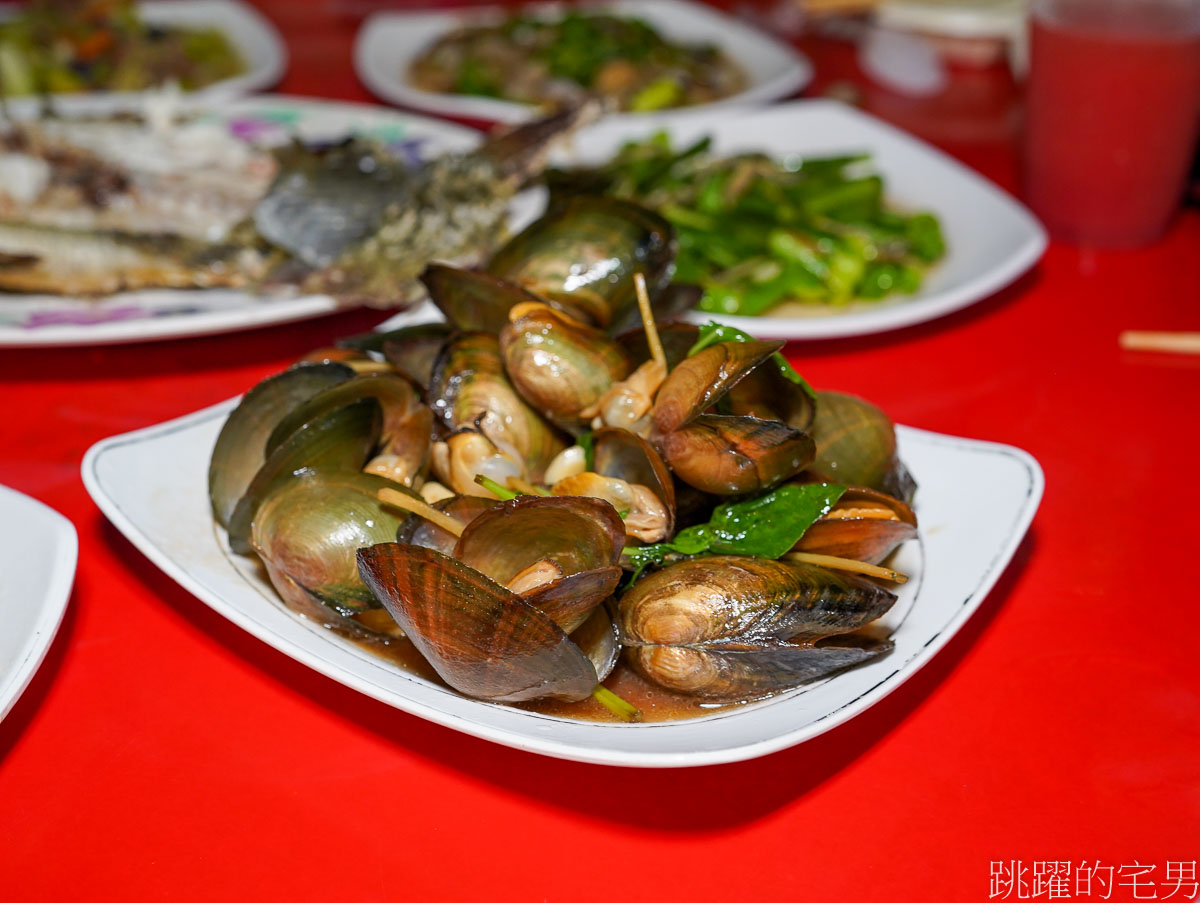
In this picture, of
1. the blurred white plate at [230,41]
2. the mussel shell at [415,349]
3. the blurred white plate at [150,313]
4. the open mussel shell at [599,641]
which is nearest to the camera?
the open mussel shell at [599,641]

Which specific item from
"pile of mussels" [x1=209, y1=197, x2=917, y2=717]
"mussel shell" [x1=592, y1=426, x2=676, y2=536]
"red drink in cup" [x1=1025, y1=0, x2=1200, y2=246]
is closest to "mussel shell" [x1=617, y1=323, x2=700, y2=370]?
"pile of mussels" [x1=209, y1=197, x2=917, y2=717]

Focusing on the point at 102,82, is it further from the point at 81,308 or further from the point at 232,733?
the point at 232,733

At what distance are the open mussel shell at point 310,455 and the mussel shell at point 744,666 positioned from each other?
342 millimetres

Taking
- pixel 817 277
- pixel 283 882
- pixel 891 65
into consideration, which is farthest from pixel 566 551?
pixel 891 65

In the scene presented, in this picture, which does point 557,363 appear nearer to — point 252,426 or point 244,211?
point 252,426

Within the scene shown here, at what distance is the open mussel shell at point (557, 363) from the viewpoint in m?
1.06

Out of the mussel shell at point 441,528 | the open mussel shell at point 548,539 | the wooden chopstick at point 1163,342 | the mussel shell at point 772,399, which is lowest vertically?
the wooden chopstick at point 1163,342

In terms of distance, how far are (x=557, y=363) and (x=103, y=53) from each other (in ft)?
8.64

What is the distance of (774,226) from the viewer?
1.92 metres

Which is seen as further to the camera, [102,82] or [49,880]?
[102,82]

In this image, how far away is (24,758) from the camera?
1022mm

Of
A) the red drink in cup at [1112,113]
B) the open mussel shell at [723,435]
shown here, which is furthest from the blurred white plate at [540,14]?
the open mussel shell at [723,435]

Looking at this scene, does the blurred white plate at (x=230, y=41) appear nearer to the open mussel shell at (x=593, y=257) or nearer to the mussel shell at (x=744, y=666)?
the open mussel shell at (x=593, y=257)

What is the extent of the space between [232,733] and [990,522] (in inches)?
29.6
